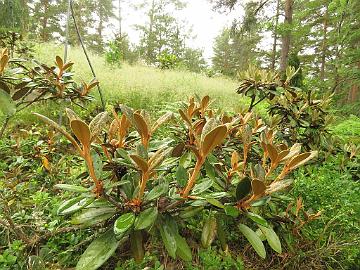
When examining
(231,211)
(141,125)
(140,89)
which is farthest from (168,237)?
(140,89)

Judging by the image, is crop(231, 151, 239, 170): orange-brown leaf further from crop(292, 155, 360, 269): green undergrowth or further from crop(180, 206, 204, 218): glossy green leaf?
crop(292, 155, 360, 269): green undergrowth

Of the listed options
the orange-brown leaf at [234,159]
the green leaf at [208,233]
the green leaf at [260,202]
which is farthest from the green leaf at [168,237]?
the orange-brown leaf at [234,159]

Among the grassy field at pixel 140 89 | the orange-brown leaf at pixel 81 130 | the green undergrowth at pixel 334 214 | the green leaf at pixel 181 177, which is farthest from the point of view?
the grassy field at pixel 140 89

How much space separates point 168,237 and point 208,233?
0.57 ft

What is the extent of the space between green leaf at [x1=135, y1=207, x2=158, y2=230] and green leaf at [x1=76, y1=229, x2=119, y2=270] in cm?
10

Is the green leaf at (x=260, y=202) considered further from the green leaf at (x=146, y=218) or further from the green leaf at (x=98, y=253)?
the green leaf at (x=98, y=253)

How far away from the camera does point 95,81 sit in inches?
56.1

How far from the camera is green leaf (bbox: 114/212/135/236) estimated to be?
2.11 feet

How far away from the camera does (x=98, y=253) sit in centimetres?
71

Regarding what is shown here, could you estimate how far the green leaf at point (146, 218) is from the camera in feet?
2.16

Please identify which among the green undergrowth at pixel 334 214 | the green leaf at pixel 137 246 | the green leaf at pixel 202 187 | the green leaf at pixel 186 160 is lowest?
the green undergrowth at pixel 334 214

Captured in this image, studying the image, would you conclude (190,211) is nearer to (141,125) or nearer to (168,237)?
(168,237)

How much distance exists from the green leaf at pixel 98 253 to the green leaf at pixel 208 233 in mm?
277

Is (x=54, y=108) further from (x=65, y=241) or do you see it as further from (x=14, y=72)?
(x=14, y=72)
